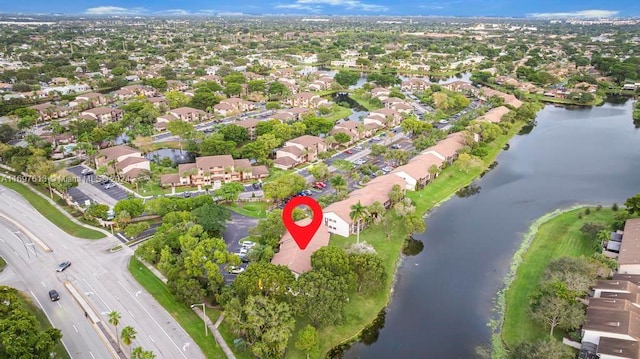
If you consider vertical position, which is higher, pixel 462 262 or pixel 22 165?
pixel 22 165

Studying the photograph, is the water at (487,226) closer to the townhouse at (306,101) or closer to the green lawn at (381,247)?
the green lawn at (381,247)

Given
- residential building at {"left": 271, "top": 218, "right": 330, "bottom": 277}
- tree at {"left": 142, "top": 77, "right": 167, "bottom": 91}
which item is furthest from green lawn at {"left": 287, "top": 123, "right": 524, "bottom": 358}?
tree at {"left": 142, "top": 77, "right": 167, "bottom": 91}

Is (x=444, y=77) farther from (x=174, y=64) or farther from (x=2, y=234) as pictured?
(x=2, y=234)

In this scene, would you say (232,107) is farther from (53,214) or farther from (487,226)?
(487,226)

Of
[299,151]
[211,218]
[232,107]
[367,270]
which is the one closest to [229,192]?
[211,218]

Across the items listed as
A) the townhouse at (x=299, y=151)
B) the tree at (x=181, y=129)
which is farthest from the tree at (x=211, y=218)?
the tree at (x=181, y=129)

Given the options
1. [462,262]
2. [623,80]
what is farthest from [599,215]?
[623,80]
